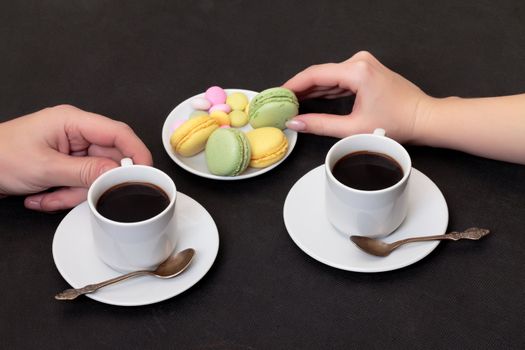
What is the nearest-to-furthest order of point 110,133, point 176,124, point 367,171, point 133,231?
point 133,231 → point 367,171 → point 110,133 → point 176,124

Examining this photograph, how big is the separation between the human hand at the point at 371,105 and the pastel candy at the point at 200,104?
176mm

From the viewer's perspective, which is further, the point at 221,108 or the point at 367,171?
the point at 221,108

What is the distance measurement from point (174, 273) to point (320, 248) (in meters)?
0.23

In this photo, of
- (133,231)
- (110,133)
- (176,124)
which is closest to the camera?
(133,231)

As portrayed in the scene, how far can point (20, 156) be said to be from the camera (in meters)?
1.02

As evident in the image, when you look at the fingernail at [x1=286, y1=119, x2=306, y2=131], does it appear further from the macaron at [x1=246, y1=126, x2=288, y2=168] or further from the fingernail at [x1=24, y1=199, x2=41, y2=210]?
the fingernail at [x1=24, y1=199, x2=41, y2=210]

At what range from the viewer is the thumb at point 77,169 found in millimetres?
978

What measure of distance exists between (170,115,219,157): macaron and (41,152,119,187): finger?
6.4 inches

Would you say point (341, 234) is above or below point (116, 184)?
below

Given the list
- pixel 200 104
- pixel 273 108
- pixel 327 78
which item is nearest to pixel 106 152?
pixel 200 104

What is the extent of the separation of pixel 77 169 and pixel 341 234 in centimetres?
44

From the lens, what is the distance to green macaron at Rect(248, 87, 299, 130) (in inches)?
45.9

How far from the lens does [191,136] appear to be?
1.13 metres

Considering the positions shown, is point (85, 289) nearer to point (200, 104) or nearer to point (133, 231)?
point (133, 231)
